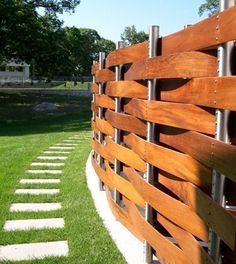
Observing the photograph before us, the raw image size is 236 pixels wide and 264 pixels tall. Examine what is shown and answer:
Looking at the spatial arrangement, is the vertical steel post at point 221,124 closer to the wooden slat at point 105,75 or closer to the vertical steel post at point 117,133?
the vertical steel post at point 117,133

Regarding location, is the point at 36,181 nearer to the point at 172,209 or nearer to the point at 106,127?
the point at 106,127

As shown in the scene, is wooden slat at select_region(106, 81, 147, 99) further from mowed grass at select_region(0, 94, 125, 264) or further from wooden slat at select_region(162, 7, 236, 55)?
mowed grass at select_region(0, 94, 125, 264)

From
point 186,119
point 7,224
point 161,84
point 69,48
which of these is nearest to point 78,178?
point 7,224

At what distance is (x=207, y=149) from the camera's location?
9.31ft

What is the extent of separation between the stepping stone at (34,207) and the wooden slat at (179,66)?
2303mm

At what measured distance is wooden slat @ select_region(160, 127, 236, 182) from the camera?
252cm

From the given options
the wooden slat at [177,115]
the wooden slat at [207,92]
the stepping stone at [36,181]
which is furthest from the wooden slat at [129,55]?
the stepping stone at [36,181]

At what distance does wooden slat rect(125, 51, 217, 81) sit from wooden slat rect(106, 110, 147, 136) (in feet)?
1.41

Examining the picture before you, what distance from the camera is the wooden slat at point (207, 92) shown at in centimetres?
253

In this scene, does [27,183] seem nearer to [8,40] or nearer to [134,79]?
[134,79]

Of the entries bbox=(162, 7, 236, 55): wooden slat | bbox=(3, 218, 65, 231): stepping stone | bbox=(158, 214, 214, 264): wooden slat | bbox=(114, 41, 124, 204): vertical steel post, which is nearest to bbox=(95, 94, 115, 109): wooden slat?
bbox=(114, 41, 124, 204): vertical steel post

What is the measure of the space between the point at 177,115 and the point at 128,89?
5.22 feet

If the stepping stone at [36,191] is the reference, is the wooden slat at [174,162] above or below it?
above

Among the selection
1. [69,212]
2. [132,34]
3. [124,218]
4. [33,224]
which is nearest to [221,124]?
[124,218]
